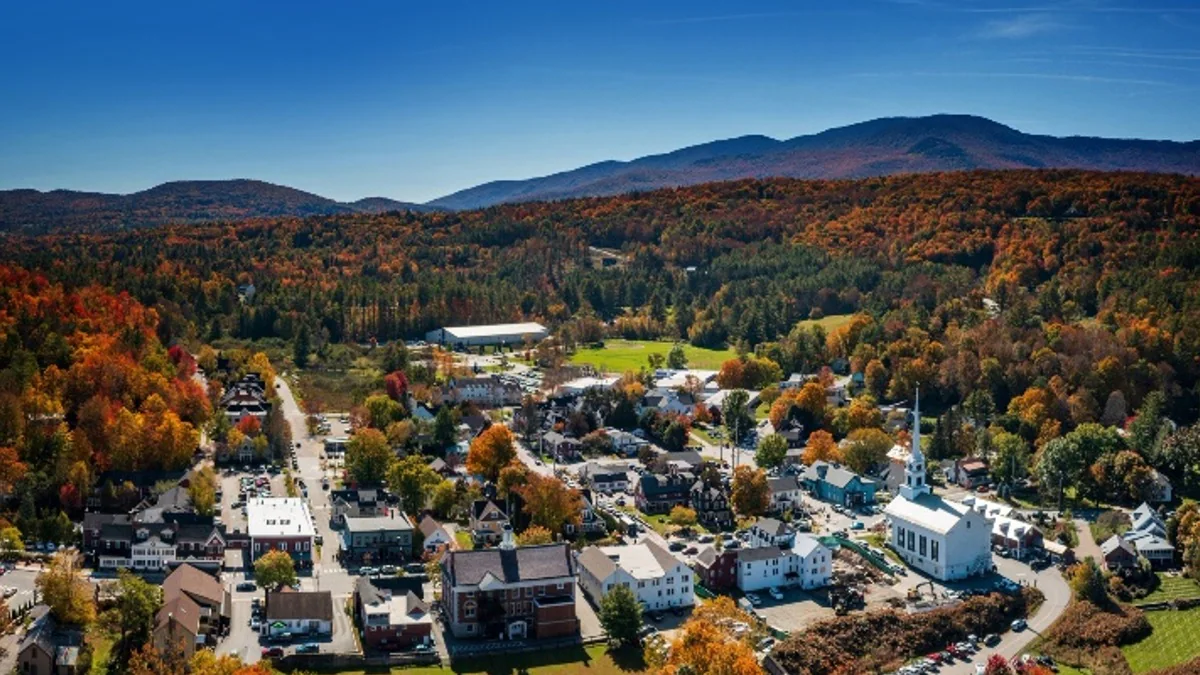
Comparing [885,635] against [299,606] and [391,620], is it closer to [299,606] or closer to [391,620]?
[391,620]

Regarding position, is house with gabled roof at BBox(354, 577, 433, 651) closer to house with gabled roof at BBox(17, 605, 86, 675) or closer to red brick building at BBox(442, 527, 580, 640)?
red brick building at BBox(442, 527, 580, 640)

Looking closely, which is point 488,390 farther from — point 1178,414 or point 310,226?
point 310,226

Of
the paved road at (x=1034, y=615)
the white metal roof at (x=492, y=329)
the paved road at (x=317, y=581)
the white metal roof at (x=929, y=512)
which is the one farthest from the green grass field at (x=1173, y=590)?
the white metal roof at (x=492, y=329)

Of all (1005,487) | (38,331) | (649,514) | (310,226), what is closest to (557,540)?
(649,514)

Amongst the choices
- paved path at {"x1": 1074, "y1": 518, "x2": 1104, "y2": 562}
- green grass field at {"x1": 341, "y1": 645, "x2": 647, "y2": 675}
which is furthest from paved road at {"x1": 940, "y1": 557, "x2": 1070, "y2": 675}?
green grass field at {"x1": 341, "y1": 645, "x2": 647, "y2": 675}

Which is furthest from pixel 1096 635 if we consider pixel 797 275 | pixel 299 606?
pixel 797 275

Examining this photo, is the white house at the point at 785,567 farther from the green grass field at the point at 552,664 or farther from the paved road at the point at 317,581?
the paved road at the point at 317,581
